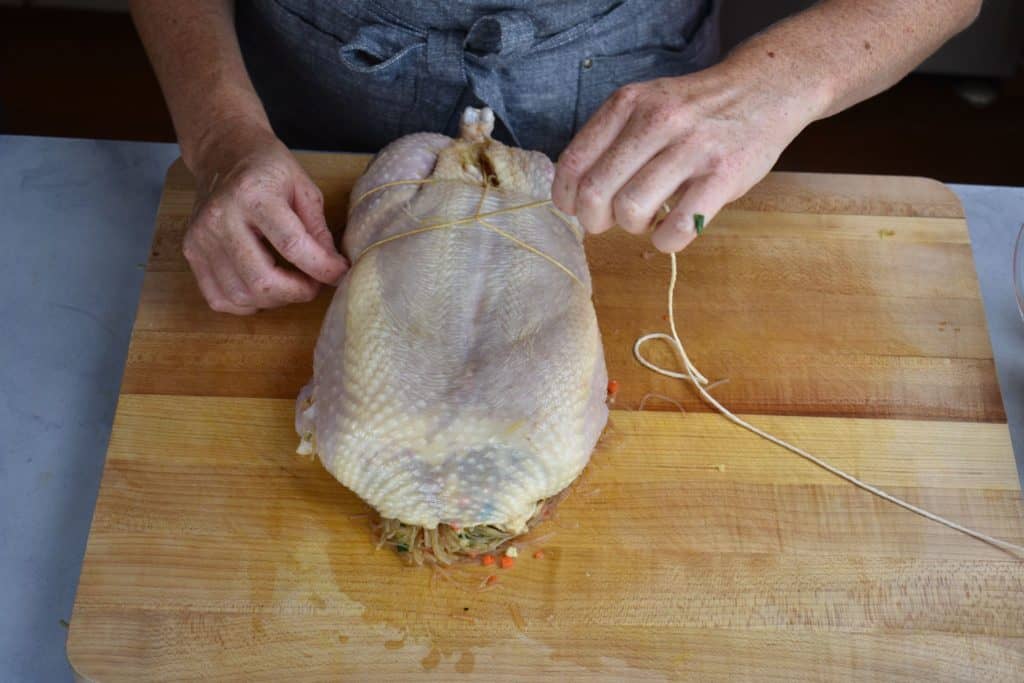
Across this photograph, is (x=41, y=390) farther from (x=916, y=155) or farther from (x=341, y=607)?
(x=916, y=155)

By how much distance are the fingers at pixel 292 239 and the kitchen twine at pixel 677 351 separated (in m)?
0.05

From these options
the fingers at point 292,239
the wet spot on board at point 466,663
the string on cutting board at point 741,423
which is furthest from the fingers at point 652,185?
the wet spot on board at point 466,663

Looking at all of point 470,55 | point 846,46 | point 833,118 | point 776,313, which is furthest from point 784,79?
point 833,118

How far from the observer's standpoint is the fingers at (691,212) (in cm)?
129

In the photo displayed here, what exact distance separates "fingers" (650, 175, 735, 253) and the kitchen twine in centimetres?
14

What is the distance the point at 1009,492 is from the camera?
1514mm

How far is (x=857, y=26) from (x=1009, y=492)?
73 centimetres

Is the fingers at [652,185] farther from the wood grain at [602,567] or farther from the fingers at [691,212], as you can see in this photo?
the wood grain at [602,567]

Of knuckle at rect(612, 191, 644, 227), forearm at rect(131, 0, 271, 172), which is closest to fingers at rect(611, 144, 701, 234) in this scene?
knuckle at rect(612, 191, 644, 227)

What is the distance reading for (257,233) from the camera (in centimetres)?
158

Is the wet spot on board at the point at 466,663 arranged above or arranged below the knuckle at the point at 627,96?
below

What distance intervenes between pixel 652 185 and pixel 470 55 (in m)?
0.62

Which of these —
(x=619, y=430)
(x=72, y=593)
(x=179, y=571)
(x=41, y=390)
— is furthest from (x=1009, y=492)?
(x=41, y=390)

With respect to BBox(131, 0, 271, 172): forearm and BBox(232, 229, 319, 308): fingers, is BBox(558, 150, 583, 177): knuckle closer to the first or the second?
BBox(232, 229, 319, 308): fingers
